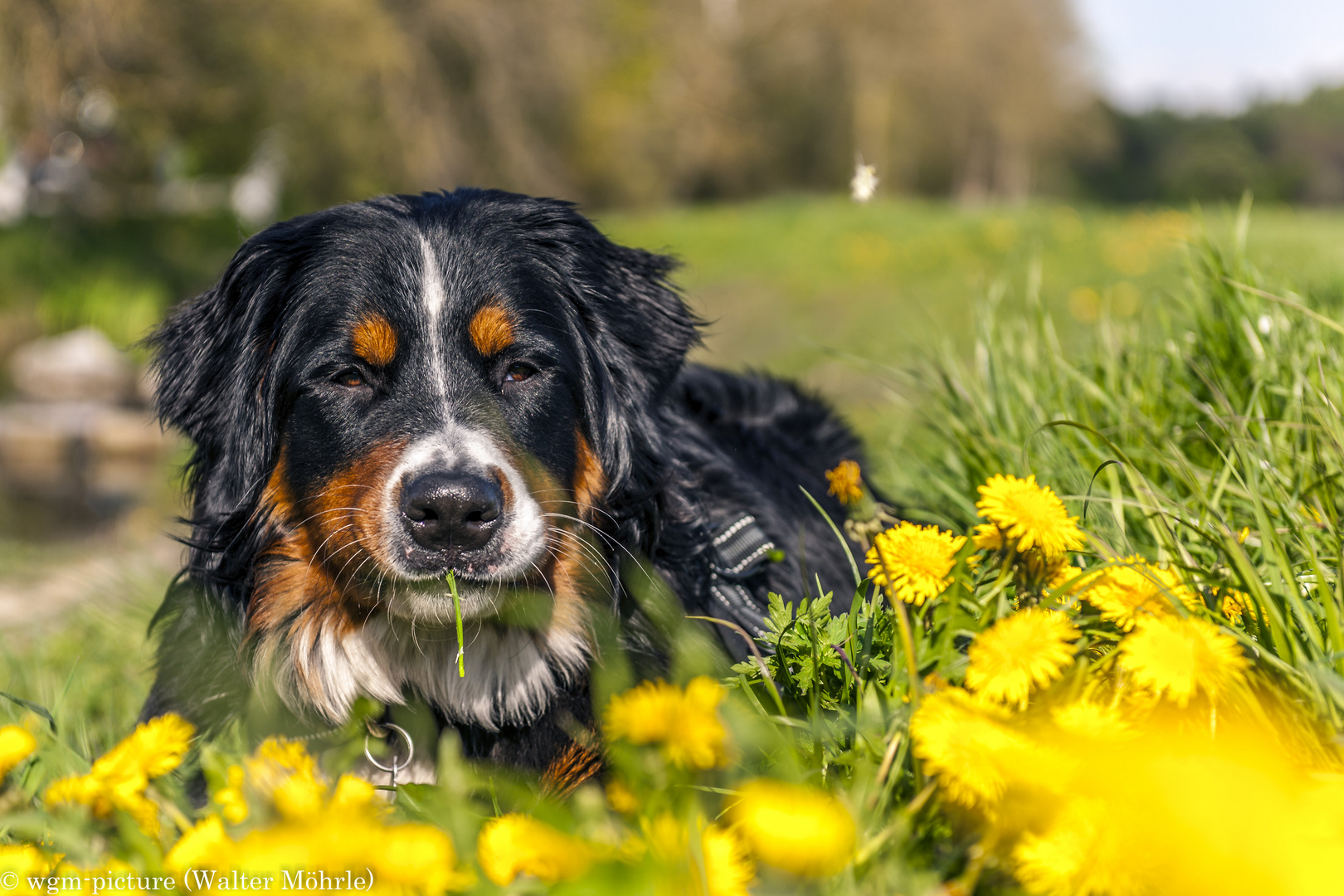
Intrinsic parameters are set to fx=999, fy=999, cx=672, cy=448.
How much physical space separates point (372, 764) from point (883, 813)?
4.69ft

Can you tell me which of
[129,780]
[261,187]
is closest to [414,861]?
[129,780]

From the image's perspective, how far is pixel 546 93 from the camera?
23.2 m

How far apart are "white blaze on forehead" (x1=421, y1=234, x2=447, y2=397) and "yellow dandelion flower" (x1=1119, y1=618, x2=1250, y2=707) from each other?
5.54ft

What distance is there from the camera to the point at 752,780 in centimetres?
163

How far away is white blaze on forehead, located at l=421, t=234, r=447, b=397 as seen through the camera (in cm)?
254

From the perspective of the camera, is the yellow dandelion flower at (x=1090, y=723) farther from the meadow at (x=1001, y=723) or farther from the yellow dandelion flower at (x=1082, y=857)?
the yellow dandelion flower at (x=1082, y=857)

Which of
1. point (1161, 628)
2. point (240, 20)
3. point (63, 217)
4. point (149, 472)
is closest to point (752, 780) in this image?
point (1161, 628)

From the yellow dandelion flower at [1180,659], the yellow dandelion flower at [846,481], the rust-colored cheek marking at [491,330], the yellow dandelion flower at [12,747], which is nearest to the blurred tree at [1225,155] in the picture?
the rust-colored cheek marking at [491,330]

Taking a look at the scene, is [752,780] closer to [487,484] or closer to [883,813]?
[883,813]

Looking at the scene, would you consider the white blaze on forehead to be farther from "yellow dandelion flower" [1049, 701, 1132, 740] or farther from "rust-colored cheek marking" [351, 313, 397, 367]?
"yellow dandelion flower" [1049, 701, 1132, 740]

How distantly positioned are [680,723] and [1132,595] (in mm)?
865

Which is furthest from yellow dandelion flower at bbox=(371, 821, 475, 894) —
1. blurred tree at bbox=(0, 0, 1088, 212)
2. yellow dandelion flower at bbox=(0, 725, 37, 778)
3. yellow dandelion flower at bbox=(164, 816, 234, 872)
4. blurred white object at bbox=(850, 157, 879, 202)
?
blurred tree at bbox=(0, 0, 1088, 212)

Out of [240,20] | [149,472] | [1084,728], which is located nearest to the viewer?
[1084,728]

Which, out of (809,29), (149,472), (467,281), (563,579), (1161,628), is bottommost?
(149,472)
